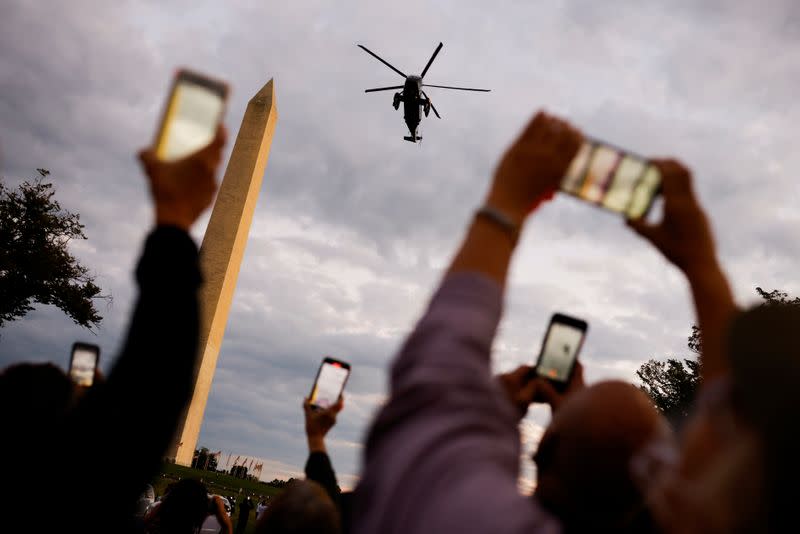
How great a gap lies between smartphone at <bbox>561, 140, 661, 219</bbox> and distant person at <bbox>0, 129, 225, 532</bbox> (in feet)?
2.67

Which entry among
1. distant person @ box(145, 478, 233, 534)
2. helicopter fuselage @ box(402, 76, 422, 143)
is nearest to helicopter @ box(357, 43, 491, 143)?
helicopter fuselage @ box(402, 76, 422, 143)

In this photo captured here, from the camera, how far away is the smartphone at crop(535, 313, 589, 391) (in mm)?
1881

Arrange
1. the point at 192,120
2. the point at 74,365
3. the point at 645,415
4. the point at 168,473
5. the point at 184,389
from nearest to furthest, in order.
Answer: the point at 645,415
the point at 184,389
the point at 192,120
the point at 74,365
the point at 168,473

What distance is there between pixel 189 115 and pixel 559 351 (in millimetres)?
1390

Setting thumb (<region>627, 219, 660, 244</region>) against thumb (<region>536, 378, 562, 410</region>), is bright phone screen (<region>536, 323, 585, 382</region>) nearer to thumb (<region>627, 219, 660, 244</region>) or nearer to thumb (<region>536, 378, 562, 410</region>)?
thumb (<region>536, 378, 562, 410</region>)

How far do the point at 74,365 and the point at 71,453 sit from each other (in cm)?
83

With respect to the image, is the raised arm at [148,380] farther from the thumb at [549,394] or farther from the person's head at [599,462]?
the thumb at [549,394]

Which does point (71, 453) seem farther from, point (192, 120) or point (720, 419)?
point (720, 419)

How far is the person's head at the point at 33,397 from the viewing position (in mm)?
Result: 1217

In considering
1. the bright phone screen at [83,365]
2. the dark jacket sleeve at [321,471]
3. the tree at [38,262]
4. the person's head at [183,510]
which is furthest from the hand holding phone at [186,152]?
the tree at [38,262]

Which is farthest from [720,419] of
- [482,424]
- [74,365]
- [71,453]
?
[74,365]

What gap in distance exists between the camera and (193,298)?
1150 millimetres

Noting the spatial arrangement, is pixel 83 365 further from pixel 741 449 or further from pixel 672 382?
pixel 672 382

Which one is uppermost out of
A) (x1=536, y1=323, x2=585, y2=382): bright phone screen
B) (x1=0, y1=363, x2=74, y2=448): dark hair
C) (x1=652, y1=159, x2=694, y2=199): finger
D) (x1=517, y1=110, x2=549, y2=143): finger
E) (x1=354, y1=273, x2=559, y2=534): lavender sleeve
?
(x1=652, y1=159, x2=694, y2=199): finger
